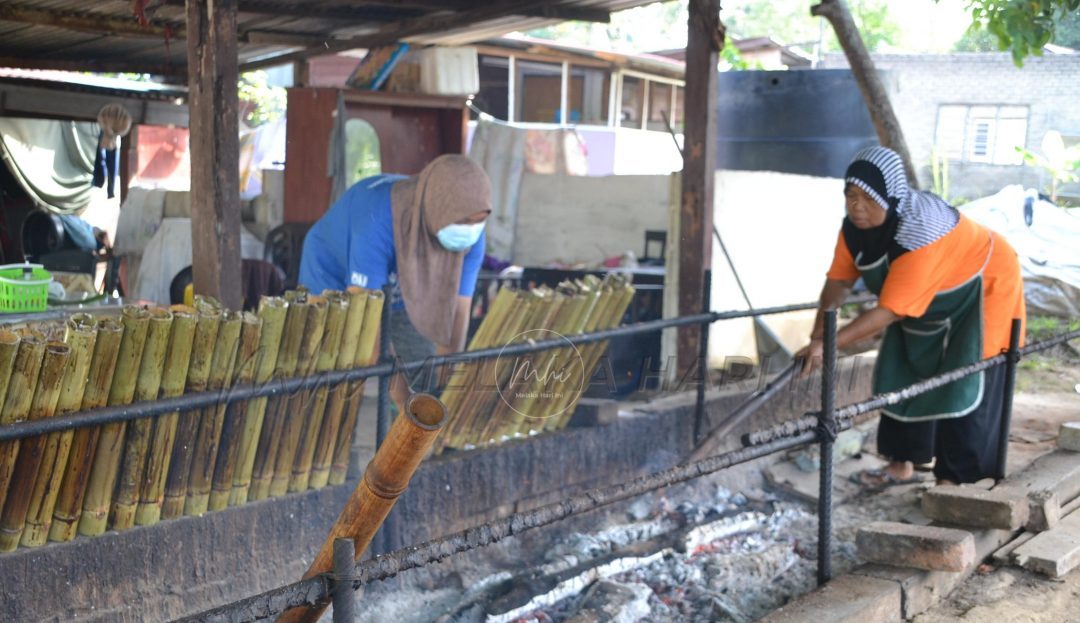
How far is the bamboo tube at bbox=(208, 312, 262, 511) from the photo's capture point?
340cm

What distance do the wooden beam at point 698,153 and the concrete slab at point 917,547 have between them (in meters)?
2.18

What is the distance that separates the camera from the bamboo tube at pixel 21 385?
2.80 meters

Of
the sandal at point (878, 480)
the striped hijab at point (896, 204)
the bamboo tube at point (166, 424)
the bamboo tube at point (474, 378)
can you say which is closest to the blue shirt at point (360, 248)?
the bamboo tube at point (474, 378)

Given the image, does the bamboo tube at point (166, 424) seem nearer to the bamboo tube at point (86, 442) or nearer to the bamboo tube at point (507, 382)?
the bamboo tube at point (86, 442)

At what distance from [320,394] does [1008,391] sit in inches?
121

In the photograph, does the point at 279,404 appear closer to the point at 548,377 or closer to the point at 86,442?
the point at 86,442

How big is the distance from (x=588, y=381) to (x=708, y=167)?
1528 mm

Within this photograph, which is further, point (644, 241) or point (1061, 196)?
point (1061, 196)

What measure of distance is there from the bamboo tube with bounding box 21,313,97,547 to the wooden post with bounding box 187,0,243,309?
1244 mm

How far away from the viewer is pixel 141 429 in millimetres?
3201

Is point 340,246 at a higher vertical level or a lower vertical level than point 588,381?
higher

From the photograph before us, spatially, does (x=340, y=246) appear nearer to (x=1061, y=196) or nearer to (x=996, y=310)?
(x=996, y=310)

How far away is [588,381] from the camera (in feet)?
16.7

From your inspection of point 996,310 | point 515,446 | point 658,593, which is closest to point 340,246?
point 515,446
